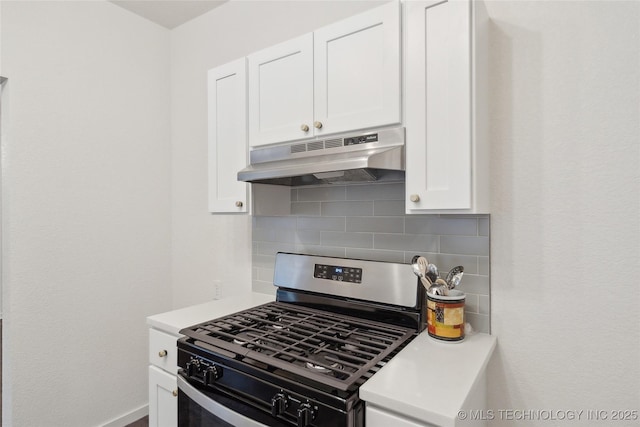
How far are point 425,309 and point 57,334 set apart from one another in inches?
81.0

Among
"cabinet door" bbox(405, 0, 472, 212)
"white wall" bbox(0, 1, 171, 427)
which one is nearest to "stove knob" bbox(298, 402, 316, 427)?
"cabinet door" bbox(405, 0, 472, 212)

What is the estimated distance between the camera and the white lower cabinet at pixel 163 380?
1.49 m

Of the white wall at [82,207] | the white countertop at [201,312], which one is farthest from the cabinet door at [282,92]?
the white wall at [82,207]

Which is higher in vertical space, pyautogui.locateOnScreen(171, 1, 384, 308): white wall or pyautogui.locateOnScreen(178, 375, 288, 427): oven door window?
pyautogui.locateOnScreen(171, 1, 384, 308): white wall

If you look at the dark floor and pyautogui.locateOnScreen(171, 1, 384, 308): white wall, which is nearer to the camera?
pyautogui.locateOnScreen(171, 1, 384, 308): white wall

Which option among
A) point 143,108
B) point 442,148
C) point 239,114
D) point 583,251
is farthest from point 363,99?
point 143,108

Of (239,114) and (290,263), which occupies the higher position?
(239,114)

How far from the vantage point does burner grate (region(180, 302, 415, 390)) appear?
1057mm

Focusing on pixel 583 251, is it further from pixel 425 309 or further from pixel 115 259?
pixel 115 259

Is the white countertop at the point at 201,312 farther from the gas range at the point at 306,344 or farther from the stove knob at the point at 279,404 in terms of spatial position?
the stove knob at the point at 279,404

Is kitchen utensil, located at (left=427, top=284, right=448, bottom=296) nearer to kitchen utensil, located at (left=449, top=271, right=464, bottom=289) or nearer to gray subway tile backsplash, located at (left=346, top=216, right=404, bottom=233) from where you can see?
kitchen utensil, located at (left=449, top=271, right=464, bottom=289)

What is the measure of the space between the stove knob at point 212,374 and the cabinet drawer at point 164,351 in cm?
33

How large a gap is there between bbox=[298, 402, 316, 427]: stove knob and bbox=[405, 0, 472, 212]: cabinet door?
714mm

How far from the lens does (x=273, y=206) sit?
1810 millimetres
